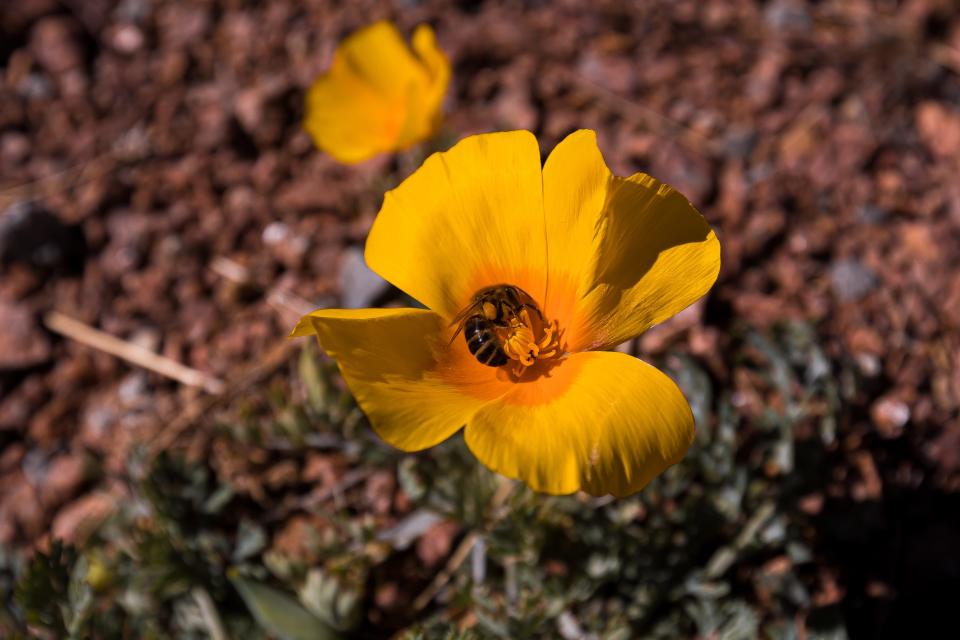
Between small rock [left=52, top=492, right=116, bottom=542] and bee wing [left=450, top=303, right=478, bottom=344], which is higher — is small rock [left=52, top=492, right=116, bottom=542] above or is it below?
below

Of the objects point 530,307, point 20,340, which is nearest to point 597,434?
point 530,307

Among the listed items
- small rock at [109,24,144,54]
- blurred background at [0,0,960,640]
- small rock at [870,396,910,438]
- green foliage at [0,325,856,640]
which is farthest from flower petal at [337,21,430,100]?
→ small rock at [870,396,910,438]

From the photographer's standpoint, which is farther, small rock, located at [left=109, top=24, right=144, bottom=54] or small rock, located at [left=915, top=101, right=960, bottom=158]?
small rock, located at [left=109, top=24, right=144, bottom=54]

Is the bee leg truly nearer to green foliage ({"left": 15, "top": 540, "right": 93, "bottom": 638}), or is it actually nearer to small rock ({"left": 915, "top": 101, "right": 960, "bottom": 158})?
green foliage ({"left": 15, "top": 540, "right": 93, "bottom": 638})

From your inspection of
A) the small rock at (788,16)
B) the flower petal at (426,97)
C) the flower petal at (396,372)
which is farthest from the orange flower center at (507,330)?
the small rock at (788,16)

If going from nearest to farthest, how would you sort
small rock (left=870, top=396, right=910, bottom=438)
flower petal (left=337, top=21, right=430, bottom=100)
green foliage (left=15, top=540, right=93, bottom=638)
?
green foliage (left=15, top=540, right=93, bottom=638) < small rock (left=870, top=396, right=910, bottom=438) < flower petal (left=337, top=21, right=430, bottom=100)

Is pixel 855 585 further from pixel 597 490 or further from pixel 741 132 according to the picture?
pixel 741 132
